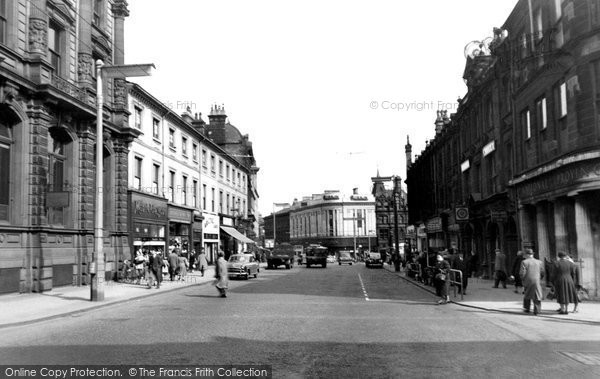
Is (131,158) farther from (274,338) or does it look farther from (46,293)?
(274,338)

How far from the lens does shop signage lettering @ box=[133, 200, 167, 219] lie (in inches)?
1211

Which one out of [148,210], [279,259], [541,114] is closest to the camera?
[541,114]

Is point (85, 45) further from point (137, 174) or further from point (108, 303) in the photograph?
point (108, 303)

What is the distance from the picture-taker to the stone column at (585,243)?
16.5 m

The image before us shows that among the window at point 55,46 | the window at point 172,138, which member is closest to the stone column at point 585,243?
the window at point 55,46

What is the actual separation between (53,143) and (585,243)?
20.3 meters

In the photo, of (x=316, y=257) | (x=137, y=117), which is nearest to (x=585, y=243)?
(x=137, y=117)

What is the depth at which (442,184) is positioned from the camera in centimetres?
4188

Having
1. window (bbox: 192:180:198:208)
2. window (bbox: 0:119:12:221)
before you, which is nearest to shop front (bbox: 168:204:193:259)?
window (bbox: 192:180:198:208)

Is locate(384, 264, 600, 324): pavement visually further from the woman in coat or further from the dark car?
the dark car

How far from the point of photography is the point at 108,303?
16781 millimetres

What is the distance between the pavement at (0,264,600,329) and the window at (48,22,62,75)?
9172 millimetres

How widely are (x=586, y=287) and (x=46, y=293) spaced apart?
716 inches

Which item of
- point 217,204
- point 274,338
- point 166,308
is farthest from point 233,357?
point 217,204
